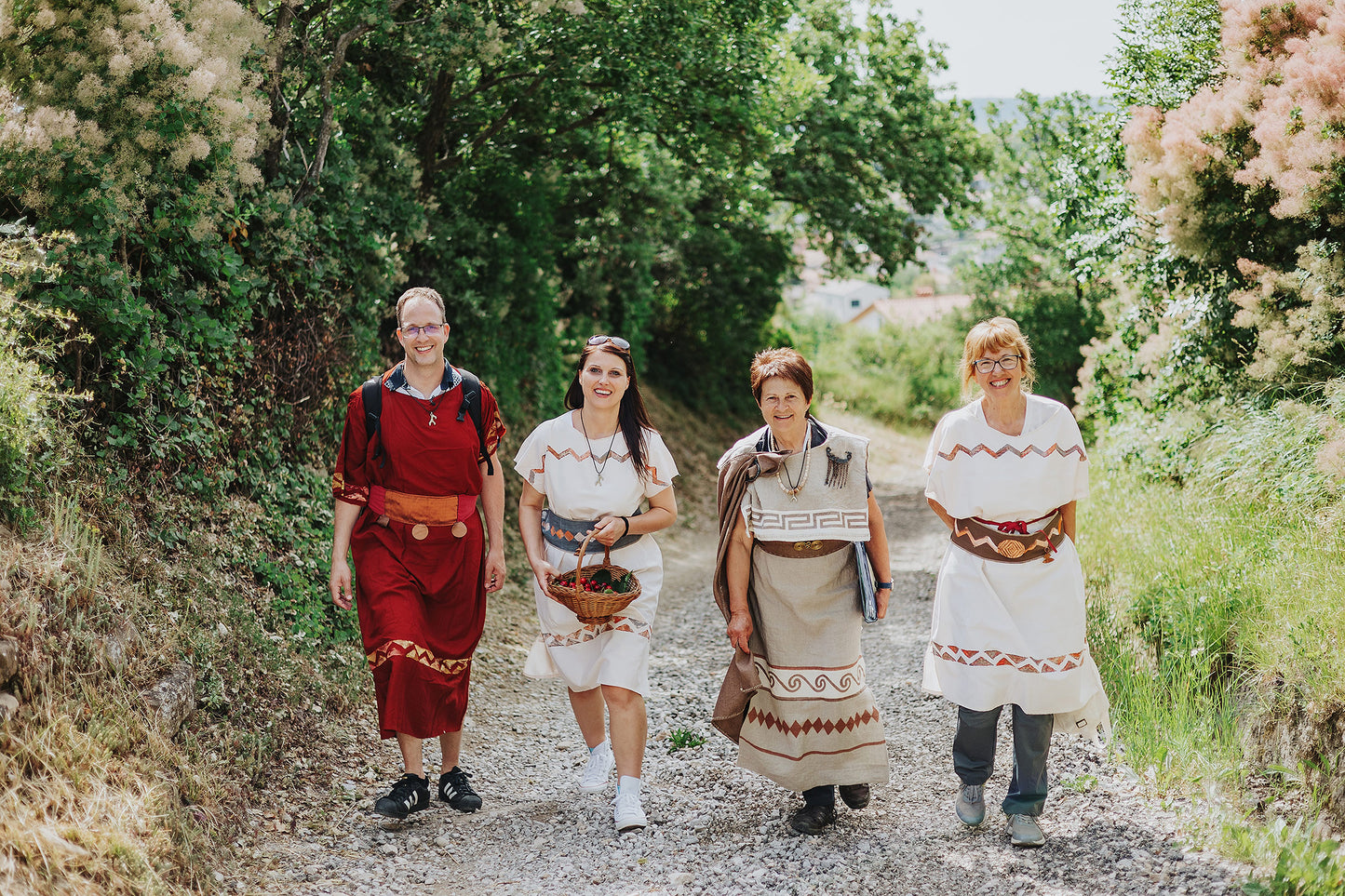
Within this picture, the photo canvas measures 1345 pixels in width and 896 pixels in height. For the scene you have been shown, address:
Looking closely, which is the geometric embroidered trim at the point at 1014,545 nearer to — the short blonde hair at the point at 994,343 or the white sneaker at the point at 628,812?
the short blonde hair at the point at 994,343

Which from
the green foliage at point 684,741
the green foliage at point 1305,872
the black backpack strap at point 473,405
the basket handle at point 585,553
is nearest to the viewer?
the green foliage at point 1305,872

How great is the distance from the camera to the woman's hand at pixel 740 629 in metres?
4.02

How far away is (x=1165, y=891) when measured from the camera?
3447mm

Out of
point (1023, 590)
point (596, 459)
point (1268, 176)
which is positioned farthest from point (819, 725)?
point (1268, 176)

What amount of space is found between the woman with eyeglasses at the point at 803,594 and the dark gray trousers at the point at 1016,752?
0.33 meters

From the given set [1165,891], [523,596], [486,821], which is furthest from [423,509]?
[523,596]

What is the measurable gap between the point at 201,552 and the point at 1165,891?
4267mm

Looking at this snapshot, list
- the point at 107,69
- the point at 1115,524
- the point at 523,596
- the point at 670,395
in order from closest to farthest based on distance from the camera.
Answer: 1. the point at 107,69
2. the point at 1115,524
3. the point at 523,596
4. the point at 670,395

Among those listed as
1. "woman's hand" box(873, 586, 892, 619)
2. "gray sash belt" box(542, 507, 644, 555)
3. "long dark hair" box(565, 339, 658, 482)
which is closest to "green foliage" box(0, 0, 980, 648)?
"gray sash belt" box(542, 507, 644, 555)

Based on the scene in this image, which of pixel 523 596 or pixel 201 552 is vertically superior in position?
pixel 201 552

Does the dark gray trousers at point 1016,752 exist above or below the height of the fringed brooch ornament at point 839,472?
below

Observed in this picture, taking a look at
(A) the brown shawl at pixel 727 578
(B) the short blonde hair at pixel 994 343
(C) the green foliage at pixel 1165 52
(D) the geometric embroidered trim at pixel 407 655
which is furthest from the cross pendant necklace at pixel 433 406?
(C) the green foliage at pixel 1165 52

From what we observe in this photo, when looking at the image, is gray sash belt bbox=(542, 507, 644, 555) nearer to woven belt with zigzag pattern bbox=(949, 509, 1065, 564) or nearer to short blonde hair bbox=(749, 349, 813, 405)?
short blonde hair bbox=(749, 349, 813, 405)

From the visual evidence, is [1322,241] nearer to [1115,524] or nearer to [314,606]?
[1115,524]
